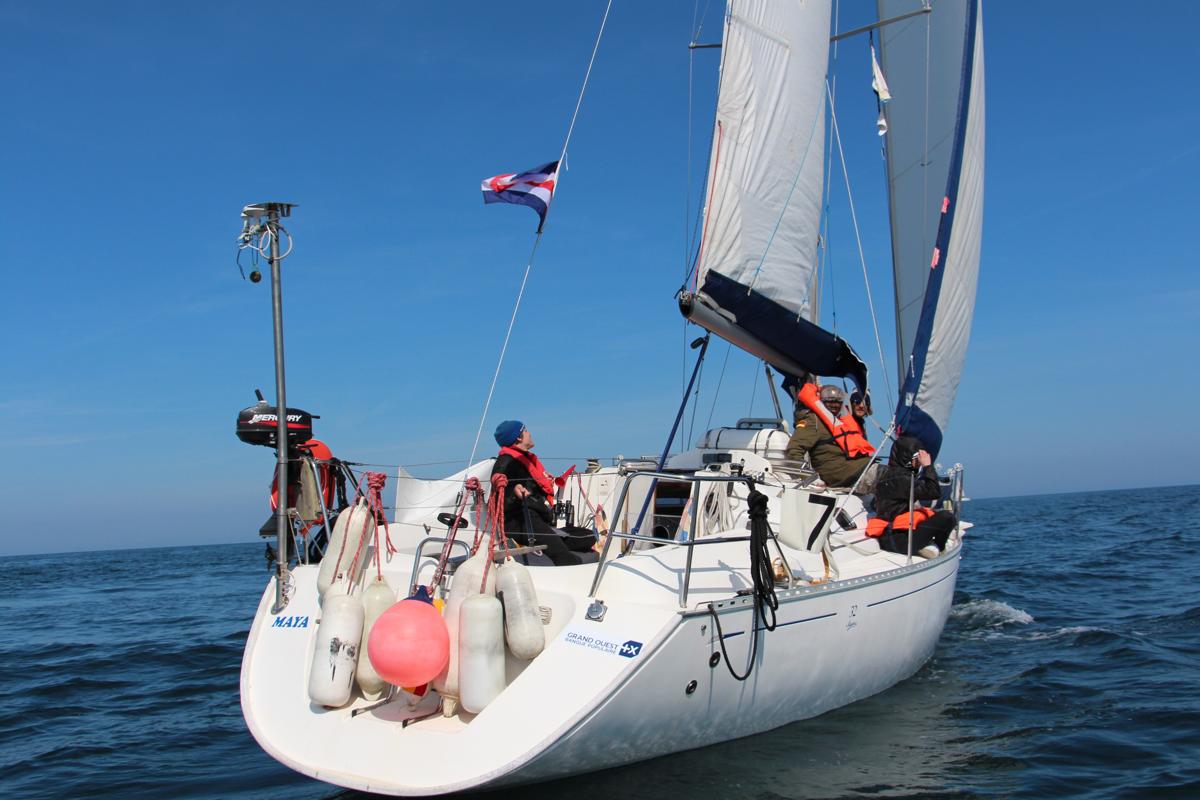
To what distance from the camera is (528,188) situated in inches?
336

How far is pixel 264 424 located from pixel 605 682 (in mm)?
3127

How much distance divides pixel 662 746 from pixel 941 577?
3.55 meters

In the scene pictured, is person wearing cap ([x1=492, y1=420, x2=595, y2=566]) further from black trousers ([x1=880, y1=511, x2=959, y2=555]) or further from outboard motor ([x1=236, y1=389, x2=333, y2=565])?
black trousers ([x1=880, y1=511, x2=959, y2=555])

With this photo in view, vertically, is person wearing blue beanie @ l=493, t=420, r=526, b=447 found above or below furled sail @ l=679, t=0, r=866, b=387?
below

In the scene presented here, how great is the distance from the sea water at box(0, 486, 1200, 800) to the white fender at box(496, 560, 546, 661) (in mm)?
680

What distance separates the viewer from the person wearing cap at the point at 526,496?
5805mm

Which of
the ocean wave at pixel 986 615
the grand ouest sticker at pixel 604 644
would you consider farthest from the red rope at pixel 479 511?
the ocean wave at pixel 986 615

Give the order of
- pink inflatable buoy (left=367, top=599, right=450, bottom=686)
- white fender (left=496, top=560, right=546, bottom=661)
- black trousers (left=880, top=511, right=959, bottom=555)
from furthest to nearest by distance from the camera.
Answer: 1. black trousers (left=880, top=511, right=959, bottom=555)
2. white fender (left=496, top=560, right=546, bottom=661)
3. pink inflatable buoy (left=367, top=599, right=450, bottom=686)

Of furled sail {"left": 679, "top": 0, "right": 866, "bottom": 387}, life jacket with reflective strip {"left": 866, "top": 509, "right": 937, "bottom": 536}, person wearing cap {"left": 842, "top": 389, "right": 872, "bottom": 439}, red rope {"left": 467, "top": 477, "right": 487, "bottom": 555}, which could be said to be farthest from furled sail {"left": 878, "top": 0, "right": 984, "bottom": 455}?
red rope {"left": 467, "top": 477, "right": 487, "bottom": 555}

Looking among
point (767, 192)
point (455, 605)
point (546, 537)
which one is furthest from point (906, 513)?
point (455, 605)

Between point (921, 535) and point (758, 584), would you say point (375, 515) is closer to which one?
point (758, 584)

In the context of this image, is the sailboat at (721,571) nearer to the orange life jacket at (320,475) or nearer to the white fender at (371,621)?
the white fender at (371,621)

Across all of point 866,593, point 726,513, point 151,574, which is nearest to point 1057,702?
point 866,593

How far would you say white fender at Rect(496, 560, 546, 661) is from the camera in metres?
4.48
